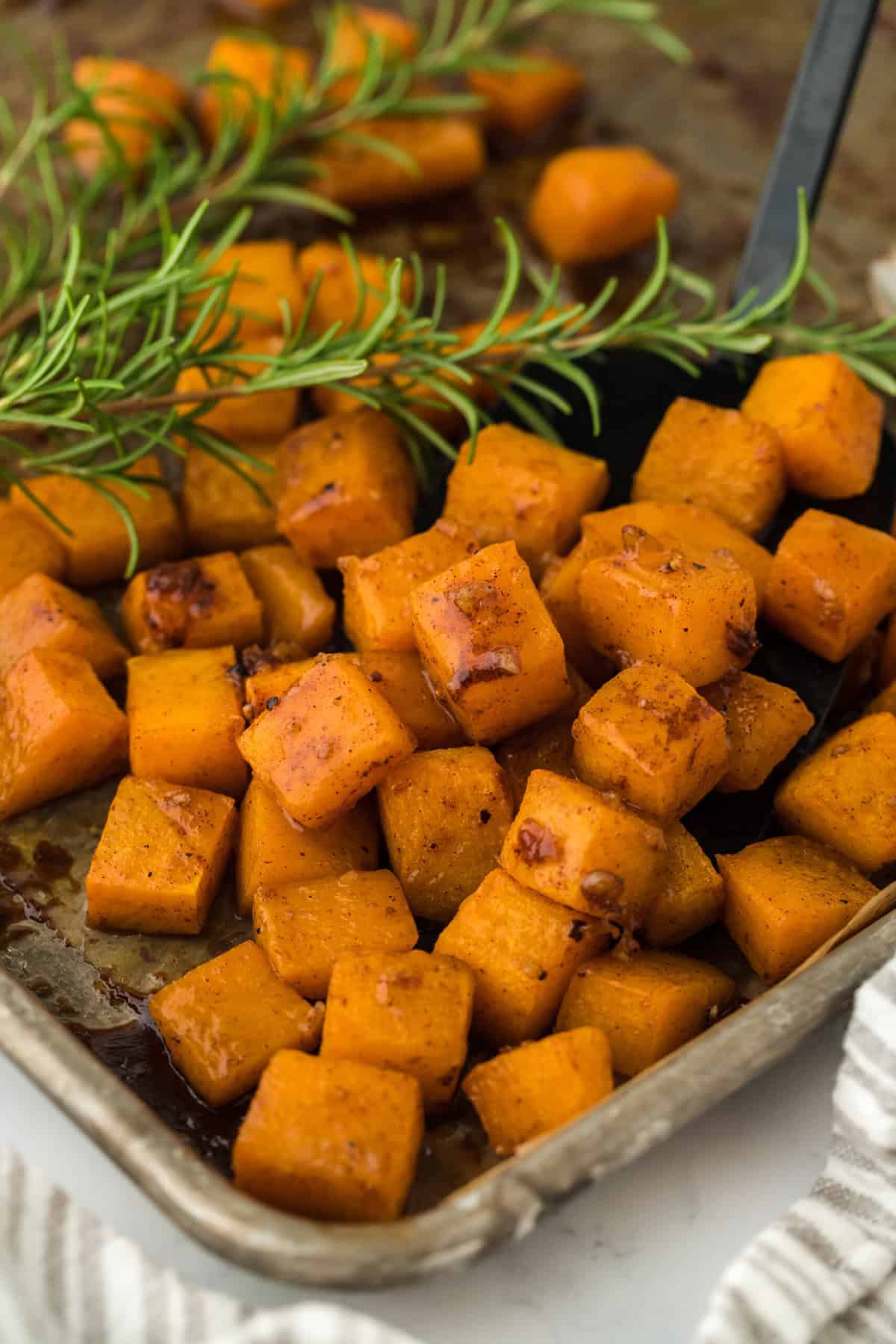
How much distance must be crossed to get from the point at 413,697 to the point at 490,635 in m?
0.18

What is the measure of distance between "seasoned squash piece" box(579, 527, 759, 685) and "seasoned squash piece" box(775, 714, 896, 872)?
0.56 ft

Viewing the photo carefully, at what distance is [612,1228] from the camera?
1.61 meters

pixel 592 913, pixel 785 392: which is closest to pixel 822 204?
pixel 785 392

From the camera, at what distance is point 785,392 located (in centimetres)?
207

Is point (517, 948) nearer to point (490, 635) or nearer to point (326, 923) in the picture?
point (326, 923)

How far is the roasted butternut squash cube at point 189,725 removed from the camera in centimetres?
183

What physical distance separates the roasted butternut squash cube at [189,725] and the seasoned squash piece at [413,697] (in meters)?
0.20

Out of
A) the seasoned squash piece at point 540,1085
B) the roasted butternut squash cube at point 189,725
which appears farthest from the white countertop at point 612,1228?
the roasted butternut squash cube at point 189,725

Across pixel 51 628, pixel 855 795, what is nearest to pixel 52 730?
pixel 51 628

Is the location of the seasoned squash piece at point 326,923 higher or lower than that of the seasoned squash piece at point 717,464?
lower

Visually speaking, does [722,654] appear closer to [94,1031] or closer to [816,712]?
[816,712]

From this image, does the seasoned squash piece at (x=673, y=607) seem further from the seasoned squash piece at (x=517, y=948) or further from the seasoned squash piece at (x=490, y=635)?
the seasoned squash piece at (x=517, y=948)

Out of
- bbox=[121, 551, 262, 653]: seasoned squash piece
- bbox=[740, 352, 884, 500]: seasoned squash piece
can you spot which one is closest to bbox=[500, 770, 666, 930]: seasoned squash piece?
bbox=[121, 551, 262, 653]: seasoned squash piece

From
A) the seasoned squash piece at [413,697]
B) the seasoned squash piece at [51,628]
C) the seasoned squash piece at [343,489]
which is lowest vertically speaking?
the seasoned squash piece at [51,628]
